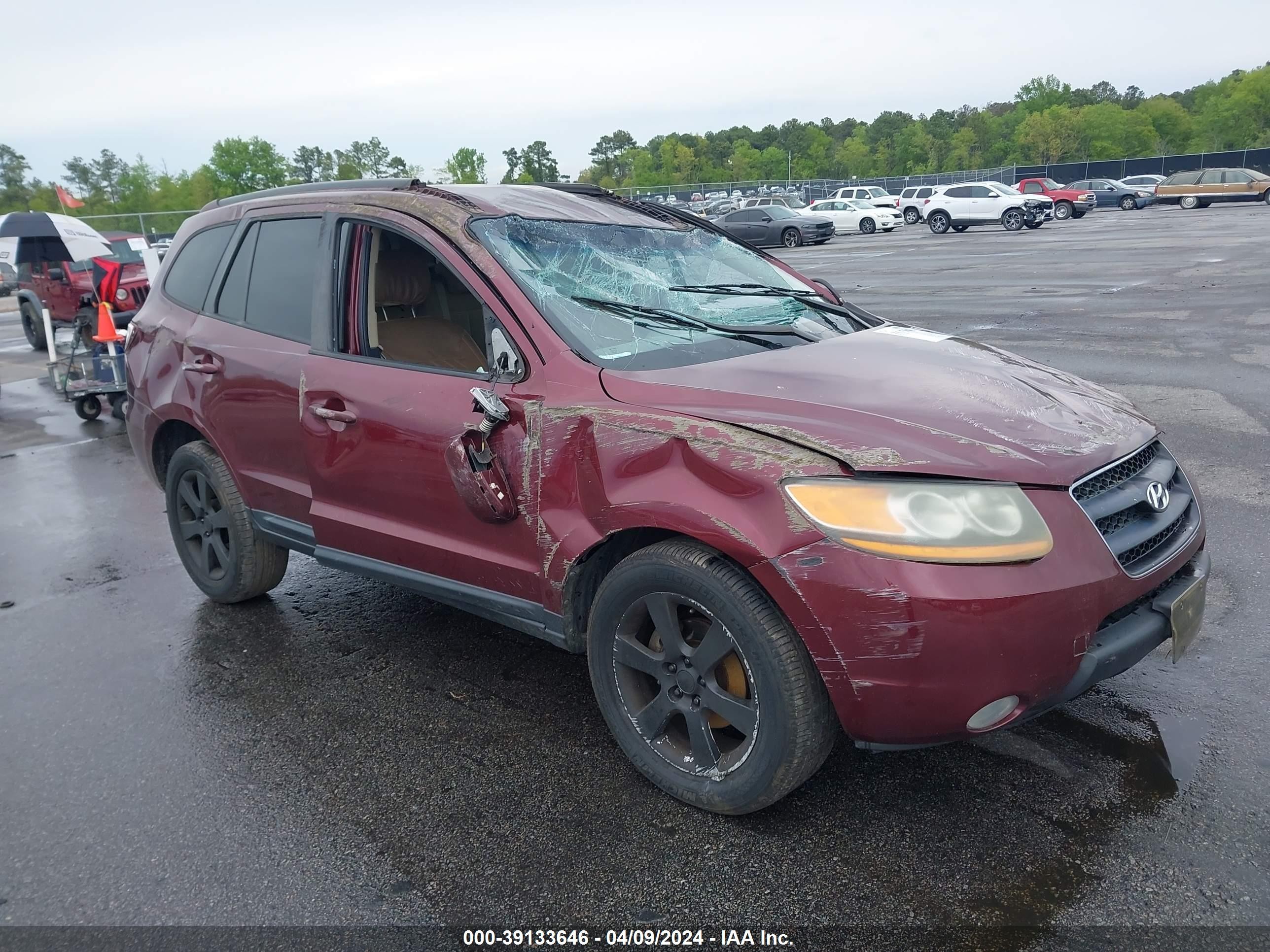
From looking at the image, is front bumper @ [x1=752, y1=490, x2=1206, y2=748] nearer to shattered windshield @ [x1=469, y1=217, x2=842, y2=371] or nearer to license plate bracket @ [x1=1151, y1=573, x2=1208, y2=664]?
license plate bracket @ [x1=1151, y1=573, x2=1208, y2=664]

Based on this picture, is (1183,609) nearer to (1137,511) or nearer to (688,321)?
(1137,511)

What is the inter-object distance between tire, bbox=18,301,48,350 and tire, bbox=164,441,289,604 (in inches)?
476

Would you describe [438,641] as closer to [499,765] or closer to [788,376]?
[499,765]

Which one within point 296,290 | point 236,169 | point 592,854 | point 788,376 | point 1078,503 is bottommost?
point 592,854

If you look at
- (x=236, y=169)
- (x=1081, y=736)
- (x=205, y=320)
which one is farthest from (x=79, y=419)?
(x=236, y=169)

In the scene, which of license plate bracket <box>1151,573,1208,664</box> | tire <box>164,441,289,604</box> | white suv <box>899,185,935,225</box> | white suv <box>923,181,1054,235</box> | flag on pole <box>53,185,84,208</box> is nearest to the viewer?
license plate bracket <box>1151,573,1208,664</box>

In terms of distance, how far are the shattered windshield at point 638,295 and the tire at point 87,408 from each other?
26.5 feet

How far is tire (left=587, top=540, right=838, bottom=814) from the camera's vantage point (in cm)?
263

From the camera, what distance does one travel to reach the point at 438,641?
429 cm

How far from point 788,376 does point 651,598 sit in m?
0.79

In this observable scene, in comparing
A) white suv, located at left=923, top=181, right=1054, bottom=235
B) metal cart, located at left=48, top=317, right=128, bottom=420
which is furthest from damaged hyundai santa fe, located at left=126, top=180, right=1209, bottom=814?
white suv, located at left=923, top=181, right=1054, bottom=235

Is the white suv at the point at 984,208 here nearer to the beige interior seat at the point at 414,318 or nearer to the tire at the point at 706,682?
the beige interior seat at the point at 414,318

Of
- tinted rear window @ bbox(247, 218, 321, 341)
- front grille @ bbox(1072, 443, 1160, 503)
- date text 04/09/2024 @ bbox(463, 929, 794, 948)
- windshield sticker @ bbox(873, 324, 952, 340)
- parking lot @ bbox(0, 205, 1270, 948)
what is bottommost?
date text 04/09/2024 @ bbox(463, 929, 794, 948)

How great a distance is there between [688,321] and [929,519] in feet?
4.24
